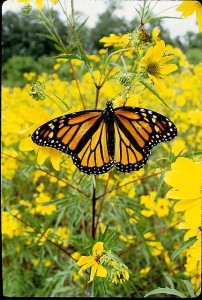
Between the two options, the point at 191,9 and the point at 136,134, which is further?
the point at 136,134

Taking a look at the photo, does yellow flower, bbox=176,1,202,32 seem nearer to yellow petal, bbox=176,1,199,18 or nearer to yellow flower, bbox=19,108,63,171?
yellow petal, bbox=176,1,199,18

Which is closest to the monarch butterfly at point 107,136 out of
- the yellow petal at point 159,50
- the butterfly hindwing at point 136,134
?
the butterfly hindwing at point 136,134

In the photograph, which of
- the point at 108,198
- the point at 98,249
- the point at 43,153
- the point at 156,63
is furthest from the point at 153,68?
the point at 108,198

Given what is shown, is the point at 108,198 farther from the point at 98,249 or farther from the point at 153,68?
the point at 153,68

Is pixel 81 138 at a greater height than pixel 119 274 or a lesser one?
greater

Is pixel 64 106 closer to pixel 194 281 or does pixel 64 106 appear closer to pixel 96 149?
pixel 96 149

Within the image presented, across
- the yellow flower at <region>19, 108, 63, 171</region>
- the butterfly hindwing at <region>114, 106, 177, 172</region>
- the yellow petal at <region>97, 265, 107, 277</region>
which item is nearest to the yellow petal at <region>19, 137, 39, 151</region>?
the yellow flower at <region>19, 108, 63, 171</region>

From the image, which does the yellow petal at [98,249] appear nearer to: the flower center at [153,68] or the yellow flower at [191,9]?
the flower center at [153,68]
